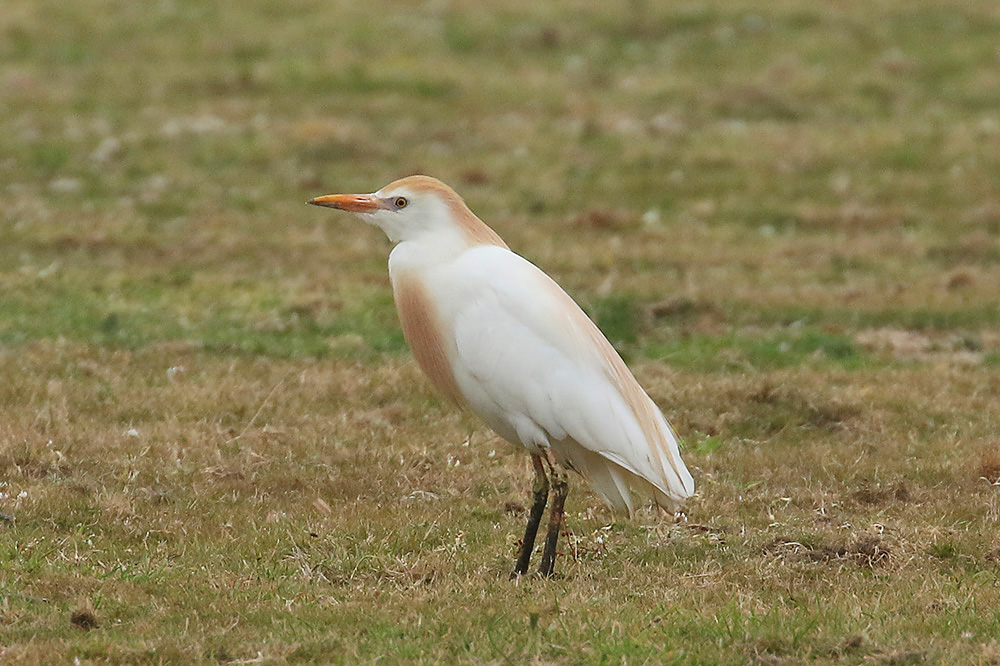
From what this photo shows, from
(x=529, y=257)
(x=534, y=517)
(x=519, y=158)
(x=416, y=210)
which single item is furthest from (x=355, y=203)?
(x=519, y=158)

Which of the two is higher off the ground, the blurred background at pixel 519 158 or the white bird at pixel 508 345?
the white bird at pixel 508 345

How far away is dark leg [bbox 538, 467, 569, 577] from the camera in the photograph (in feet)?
22.4

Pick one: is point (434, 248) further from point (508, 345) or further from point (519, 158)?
point (519, 158)

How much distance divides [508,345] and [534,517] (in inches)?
35.0

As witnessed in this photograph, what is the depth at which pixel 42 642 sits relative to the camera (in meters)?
5.68

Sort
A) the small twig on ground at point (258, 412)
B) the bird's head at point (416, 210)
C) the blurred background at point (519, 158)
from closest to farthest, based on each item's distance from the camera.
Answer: the bird's head at point (416, 210), the small twig on ground at point (258, 412), the blurred background at point (519, 158)

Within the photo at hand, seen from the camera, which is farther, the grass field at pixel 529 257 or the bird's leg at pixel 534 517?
the bird's leg at pixel 534 517

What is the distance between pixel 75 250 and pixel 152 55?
8.87 meters

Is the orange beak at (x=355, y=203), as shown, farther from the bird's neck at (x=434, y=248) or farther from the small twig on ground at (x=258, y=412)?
the small twig on ground at (x=258, y=412)

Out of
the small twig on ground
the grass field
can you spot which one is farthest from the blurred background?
the small twig on ground

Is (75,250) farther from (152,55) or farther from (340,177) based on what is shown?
(152,55)

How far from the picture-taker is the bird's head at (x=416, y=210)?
675cm

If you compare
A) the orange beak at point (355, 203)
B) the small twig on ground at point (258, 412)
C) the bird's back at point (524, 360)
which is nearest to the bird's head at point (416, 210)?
the orange beak at point (355, 203)

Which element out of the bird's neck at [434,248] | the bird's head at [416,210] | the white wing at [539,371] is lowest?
the white wing at [539,371]
